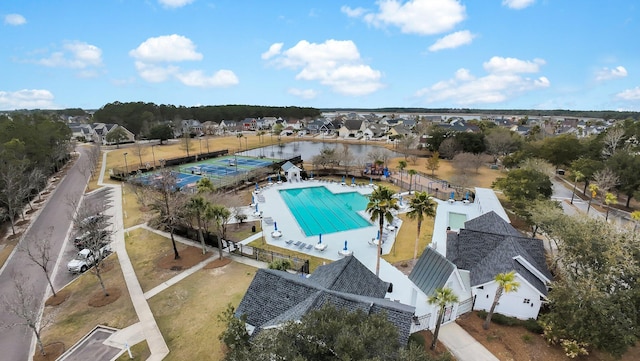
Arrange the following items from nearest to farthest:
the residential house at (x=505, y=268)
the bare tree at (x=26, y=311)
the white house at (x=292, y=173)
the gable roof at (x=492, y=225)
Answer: the bare tree at (x=26, y=311) < the residential house at (x=505, y=268) < the gable roof at (x=492, y=225) < the white house at (x=292, y=173)

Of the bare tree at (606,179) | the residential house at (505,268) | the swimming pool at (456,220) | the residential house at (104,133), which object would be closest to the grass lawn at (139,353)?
the residential house at (505,268)

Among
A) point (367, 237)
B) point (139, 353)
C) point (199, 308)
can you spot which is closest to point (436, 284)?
point (367, 237)

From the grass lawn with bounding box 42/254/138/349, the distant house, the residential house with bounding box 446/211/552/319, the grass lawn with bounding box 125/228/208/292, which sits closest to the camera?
the distant house

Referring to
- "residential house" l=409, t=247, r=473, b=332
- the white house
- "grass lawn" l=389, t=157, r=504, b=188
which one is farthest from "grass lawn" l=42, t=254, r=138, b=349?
"grass lawn" l=389, t=157, r=504, b=188

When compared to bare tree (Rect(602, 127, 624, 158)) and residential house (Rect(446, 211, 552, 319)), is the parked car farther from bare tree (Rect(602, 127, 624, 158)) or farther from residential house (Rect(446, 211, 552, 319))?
bare tree (Rect(602, 127, 624, 158))

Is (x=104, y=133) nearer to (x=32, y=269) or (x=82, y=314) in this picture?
(x=32, y=269)

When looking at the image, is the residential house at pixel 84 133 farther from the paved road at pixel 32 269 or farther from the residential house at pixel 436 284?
the residential house at pixel 436 284
